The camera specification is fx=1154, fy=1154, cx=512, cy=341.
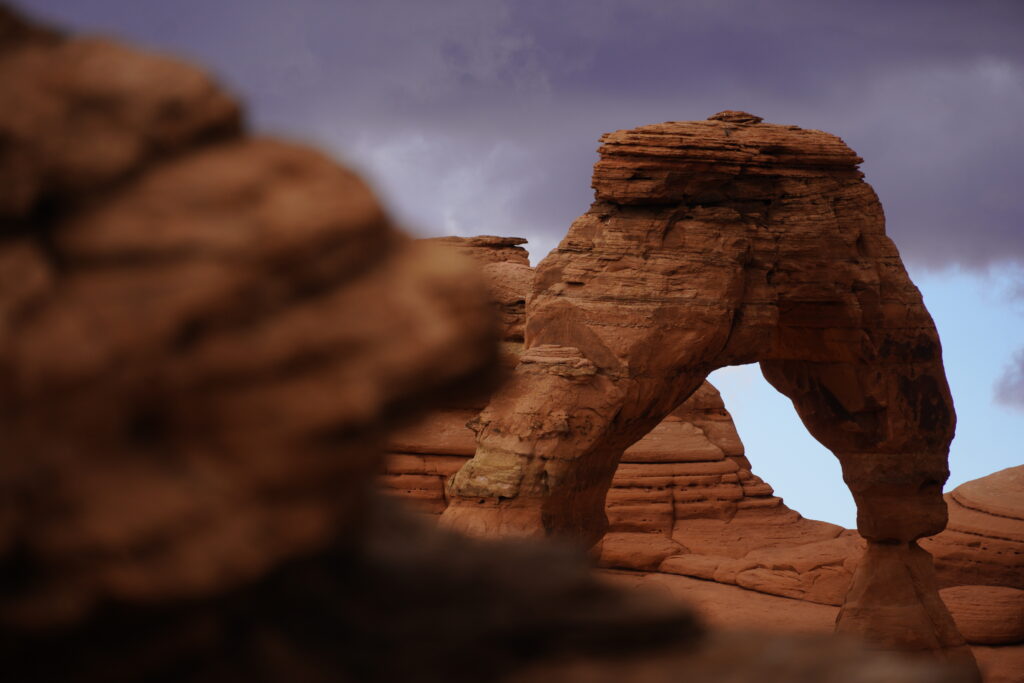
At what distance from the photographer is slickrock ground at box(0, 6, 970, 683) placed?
5.92ft

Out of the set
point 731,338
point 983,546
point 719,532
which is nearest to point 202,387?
point 731,338

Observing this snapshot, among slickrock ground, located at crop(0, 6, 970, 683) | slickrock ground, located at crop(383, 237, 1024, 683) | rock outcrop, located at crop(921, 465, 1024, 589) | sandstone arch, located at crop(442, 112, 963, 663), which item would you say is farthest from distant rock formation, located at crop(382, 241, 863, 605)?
slickrock ground, located at crop(0, 6, 970, 683)

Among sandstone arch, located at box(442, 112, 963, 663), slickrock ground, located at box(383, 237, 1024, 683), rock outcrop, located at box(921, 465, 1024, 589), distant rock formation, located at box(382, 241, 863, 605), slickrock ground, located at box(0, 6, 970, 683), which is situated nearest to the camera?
slickrock ground, located at box(0, 6, 970, 683)

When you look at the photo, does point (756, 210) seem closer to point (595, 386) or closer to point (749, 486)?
point (595, 386)

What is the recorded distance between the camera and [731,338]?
34.2 ft

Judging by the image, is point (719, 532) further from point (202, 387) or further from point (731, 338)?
point (202, 387)

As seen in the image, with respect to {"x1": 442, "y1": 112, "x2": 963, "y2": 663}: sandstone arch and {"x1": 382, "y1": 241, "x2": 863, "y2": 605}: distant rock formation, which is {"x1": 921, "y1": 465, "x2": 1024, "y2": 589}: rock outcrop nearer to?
{"x1": 382, "y1": 241, "x2": 863, "y2": 605}: distant rock formation

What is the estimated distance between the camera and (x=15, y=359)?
1805 mm

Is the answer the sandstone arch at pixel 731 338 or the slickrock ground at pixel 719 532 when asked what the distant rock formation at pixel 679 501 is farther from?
the sandstone arch at pixel 731 338

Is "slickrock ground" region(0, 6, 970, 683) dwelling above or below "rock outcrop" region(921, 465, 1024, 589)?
above

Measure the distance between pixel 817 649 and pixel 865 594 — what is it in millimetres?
9772

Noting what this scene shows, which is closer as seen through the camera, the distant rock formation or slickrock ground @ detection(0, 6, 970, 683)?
slickrock ground @ detection(0, 6, 970, 683)

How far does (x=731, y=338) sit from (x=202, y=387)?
892cm

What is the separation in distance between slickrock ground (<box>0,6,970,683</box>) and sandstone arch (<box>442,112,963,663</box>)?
7.50 meters
